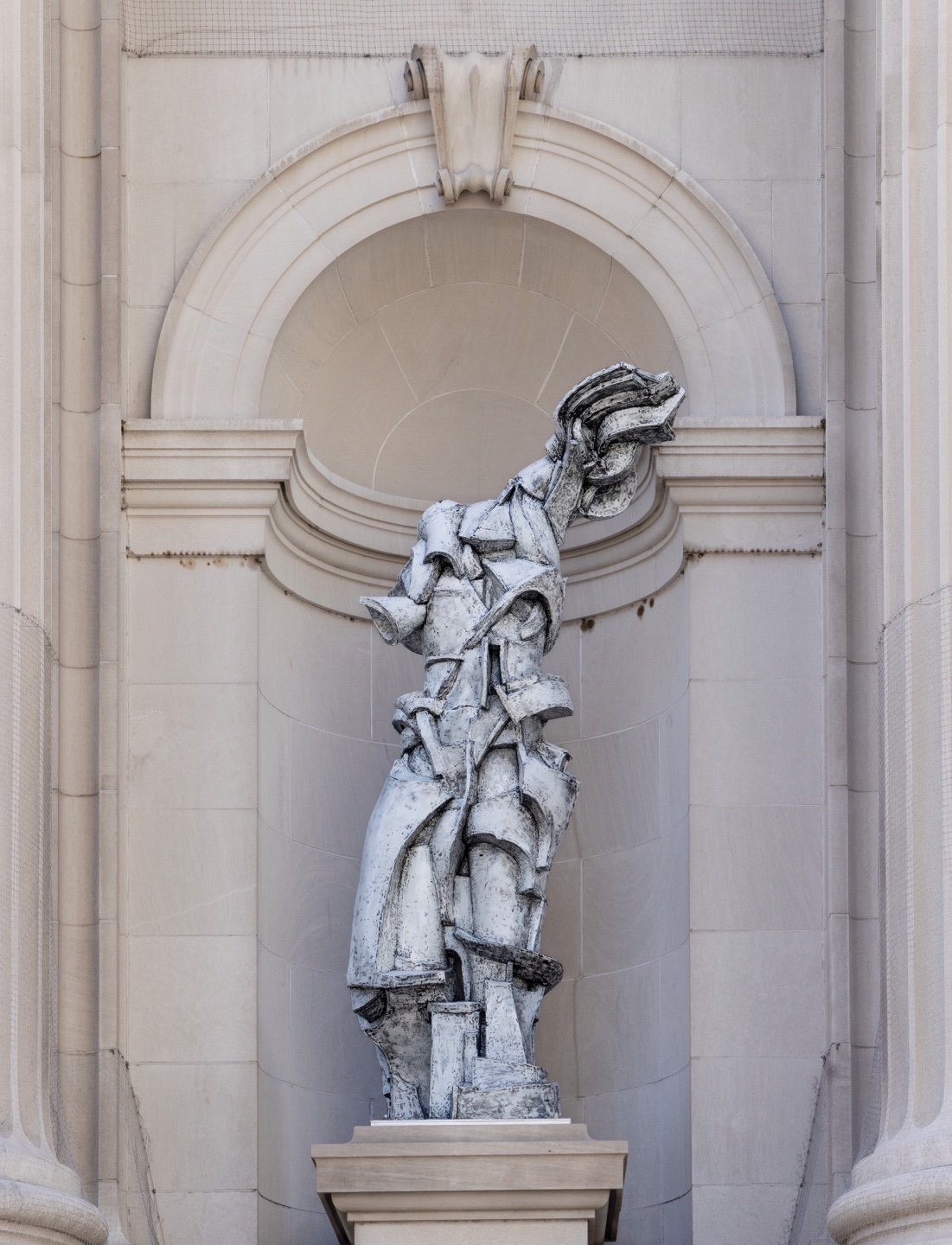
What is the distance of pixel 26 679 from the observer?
10.6 meters

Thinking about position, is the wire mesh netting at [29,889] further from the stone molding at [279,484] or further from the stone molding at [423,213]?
the stone molding at [423,213]

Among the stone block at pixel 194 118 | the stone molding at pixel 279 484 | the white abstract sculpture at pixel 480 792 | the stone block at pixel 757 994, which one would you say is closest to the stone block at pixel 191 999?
the white abstract sculpture at pixel 480 792

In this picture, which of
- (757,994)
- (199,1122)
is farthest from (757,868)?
(199,1122)

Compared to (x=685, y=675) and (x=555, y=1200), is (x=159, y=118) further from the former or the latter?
(x=555, y=1200)

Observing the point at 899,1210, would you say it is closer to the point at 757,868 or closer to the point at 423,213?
the point at 757,868

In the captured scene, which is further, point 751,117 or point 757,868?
point 751,117

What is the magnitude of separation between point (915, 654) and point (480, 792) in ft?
5.29

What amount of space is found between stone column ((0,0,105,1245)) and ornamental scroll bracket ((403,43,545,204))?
1.71 metres

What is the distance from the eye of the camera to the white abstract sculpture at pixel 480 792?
424 inches

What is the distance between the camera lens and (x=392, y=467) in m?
12.9

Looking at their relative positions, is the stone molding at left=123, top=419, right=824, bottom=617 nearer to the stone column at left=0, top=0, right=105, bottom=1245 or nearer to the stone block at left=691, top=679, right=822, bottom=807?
the stone block at left=691, top=679, right=822, bottom=807

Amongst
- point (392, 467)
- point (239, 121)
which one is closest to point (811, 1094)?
point (392, 467)

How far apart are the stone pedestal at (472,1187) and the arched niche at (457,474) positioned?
4.96 ft

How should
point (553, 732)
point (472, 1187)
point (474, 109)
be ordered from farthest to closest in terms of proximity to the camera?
point (553, 732), point (474, 109), point (472, 1187)
